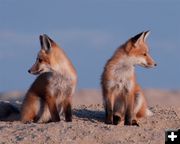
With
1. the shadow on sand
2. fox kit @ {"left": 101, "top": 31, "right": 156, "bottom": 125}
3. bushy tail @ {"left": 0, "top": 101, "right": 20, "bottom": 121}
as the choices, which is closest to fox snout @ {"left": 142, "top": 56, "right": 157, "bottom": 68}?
fox kit @ {"left": 101, "top": 31, "right": 156, "bottom": 125}

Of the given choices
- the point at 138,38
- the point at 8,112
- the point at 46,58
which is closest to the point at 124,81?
the point at 138,38

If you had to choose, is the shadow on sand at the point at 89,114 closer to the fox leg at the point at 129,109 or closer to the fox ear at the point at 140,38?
the fox leg at the point at 129,109

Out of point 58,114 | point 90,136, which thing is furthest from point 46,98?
point 90,136

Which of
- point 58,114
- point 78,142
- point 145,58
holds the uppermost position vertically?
point 145,58

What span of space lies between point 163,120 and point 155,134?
8.28 ft

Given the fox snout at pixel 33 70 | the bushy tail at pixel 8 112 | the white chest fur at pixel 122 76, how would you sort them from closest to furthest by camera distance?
the fox snout at pixel 33 70, the white chest fur at pixel 122 76, the bushy tail at pixel 8 112

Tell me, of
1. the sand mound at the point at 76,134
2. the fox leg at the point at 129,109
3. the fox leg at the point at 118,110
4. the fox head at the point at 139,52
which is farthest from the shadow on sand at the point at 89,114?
the sand mound at the point at 76,134

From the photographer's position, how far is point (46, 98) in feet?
48.2

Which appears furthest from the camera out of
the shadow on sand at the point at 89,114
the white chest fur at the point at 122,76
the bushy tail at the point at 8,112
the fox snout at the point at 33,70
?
the bushy tail at the point at 8,112

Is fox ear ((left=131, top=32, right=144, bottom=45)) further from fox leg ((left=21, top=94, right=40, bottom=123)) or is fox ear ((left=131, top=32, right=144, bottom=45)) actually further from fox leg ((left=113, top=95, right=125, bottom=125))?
fox leg ((left=21, top=94, right=40, bottom=123))

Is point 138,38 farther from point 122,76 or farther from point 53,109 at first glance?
point 53,109

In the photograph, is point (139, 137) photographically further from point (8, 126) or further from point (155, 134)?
point (8, 126)

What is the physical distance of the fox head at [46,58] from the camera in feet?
47.6

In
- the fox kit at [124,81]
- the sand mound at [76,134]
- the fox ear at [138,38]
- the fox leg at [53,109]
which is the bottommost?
the sand mound at [76,134]
